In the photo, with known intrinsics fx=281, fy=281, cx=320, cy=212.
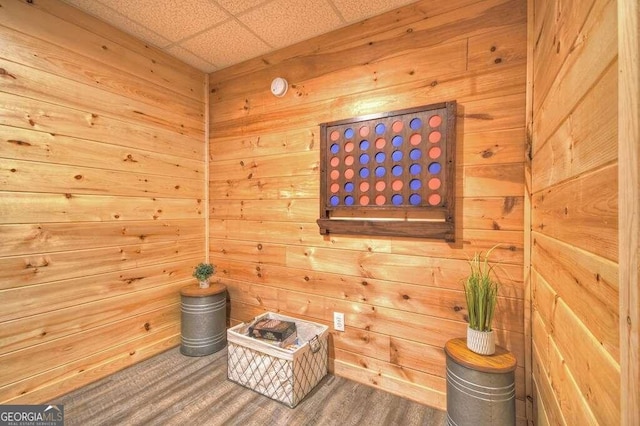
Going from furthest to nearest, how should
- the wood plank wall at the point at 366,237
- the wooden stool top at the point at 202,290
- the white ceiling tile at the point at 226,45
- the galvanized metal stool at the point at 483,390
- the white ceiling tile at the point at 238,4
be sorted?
1. the wooden stool top at the point at 202,290
2. the white ceiling tile at the point at 226,45
3. the white ceiling tile at the point at 238,4
4. the wood plank wall at the point at 366,237
5. the galvanized metal stool at the point at 483,390

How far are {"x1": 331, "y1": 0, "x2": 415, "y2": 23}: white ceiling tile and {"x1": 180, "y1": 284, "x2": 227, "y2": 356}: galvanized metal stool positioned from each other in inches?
81.3

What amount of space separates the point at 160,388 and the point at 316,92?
2125mm

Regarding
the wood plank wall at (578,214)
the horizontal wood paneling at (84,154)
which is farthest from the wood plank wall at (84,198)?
the wood plank wall at (578,214)

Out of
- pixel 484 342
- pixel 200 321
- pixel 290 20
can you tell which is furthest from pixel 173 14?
pixel 484 342

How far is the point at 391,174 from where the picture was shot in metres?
1.63

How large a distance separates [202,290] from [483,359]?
1834 mm

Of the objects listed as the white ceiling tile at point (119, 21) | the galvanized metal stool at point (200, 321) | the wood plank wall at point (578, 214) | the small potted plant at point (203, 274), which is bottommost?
the galvanized metal stool at point (200, 321)

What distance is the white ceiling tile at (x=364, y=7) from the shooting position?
1.61 metres

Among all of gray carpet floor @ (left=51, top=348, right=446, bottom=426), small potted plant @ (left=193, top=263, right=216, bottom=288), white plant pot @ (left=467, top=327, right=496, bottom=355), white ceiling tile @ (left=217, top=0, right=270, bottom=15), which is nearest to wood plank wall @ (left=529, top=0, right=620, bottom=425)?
white plant pot @ (left=467, top=327, right=496, bottom=355)

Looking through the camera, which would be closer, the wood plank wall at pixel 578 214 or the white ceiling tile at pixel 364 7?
the wood plank wall at pixel 578 214

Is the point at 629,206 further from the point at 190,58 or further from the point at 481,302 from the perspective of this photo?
the point at 190,58

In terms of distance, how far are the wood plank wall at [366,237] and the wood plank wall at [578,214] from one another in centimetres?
25

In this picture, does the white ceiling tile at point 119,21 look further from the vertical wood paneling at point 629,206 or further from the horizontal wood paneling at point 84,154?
the vertical wood paneling at point 629,206

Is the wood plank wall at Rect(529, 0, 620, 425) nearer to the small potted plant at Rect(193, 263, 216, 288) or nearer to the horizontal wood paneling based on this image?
the small potted plant at Rect(193, 263, 216, 288)
